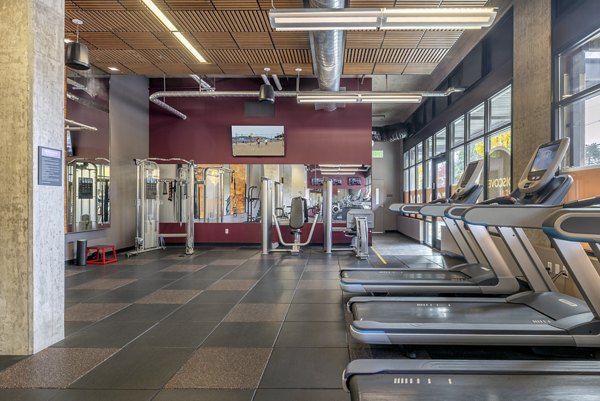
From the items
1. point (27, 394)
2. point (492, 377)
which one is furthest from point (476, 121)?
point (27, 394)

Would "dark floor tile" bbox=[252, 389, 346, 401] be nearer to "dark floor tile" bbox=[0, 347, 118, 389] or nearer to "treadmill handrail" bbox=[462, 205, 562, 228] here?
"dark floor tile" bbox=[0, 347, 118, 389]

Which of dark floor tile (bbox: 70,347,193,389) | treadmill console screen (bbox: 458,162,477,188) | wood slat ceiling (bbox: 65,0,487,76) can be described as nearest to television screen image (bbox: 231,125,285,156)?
wood slat ceiling (bbox: 65,0,487,76)

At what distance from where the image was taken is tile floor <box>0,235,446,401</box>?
2332 mm

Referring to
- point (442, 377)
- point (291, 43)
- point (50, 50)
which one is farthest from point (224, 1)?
point (442, 377)

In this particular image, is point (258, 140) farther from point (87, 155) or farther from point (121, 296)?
point (121, 296)

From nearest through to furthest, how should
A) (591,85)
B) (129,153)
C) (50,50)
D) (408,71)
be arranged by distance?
(50,50)
(591,85)
(408,71)
(129,153)

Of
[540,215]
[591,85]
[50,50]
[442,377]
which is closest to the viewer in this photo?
[442,377]

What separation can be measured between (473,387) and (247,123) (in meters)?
8.83

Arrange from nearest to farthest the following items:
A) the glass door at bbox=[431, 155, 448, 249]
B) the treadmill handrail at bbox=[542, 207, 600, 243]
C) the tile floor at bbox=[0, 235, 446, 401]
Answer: the treadmill handrail at bbox=[542, 207, 600, 243], the tile floor at bbox=[0, 235, 446, 401], the glass door at bbox=[431, 155, 448, 249]

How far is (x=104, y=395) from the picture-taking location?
7.41 ft

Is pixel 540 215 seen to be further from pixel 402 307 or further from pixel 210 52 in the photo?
pixel 210 52

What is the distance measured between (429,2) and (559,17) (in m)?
1.59

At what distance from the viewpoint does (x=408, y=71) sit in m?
7.62

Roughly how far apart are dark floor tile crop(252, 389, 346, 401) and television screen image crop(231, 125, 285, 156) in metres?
7.88
